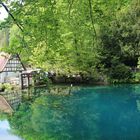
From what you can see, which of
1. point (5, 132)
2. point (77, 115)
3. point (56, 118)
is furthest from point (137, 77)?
point (5, 132)

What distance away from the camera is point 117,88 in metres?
27.8

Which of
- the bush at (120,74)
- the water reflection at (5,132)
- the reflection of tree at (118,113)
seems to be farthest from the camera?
the bush at (120,74)

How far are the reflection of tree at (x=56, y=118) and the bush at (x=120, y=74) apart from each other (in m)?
6.32

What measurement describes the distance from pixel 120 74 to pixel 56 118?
13742mm

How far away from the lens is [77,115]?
18.7m

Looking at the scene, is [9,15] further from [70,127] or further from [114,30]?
[114,30]

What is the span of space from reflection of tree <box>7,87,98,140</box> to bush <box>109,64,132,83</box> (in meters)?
6.32

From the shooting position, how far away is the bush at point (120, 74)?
100 feet

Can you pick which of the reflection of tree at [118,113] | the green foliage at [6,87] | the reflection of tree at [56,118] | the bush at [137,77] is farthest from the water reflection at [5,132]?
the bush at [137,77]

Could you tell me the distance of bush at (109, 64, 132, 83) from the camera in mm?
30578

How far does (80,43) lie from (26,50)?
25.5 metres

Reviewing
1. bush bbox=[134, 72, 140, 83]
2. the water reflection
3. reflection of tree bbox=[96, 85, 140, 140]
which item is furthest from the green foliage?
the water reflection

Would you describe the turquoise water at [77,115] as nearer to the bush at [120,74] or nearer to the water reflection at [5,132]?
the water reflection at [5,132]

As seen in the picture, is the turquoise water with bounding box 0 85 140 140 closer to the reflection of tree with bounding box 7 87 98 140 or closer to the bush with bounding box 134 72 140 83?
the reflection of tree with bounding box 7 87 98 140
